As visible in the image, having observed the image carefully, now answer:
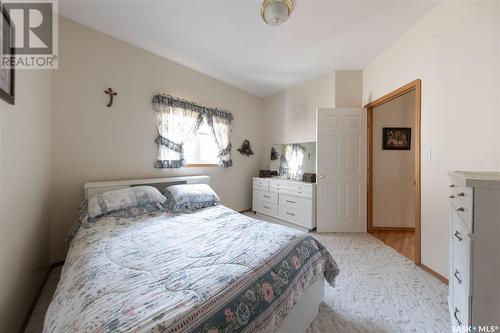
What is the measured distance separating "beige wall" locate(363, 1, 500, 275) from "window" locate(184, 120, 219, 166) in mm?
2892

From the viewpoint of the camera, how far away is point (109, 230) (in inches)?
62.6

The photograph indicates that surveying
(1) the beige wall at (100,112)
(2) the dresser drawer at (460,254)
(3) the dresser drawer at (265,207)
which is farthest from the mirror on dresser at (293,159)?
(2) the dresser drawer at (460,254)

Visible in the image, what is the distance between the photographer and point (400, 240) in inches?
109

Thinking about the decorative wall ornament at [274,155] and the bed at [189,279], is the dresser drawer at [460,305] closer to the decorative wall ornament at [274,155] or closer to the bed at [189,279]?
the bed at [189,279]

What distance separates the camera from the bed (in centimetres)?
73

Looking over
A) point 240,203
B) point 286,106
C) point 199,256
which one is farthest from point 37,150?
point 286,106

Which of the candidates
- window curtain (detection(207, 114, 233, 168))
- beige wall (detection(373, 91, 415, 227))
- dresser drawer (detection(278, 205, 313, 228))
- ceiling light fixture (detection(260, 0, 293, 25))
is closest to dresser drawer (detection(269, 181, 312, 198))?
dresser drawer (detection(278, 205, 313, 228))

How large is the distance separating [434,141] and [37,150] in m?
3.74

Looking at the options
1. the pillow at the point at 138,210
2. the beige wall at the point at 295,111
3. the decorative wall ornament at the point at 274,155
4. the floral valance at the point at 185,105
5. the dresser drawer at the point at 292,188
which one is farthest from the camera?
the decorative wall ornament at the point at 274,155

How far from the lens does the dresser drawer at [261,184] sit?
378cm

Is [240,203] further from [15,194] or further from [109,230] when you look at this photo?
[15,194]

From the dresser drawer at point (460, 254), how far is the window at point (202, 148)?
3054mm

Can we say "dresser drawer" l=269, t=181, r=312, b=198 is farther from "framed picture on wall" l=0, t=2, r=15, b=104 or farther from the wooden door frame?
"framed picture on wall" l=0, t=2, r=15, b=104

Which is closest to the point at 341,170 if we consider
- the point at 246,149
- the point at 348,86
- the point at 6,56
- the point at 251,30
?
the point at 348,86
